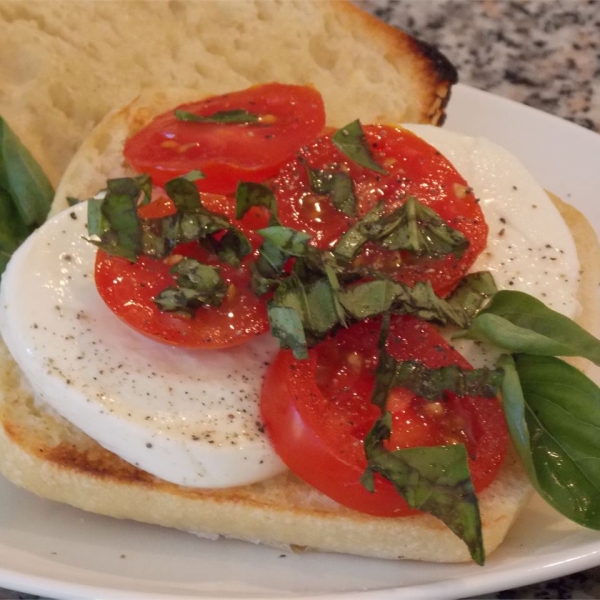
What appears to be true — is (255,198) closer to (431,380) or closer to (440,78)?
(431,380)

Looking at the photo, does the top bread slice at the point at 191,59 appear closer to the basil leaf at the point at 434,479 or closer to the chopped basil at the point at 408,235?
the chopped basil at the point at 408,235

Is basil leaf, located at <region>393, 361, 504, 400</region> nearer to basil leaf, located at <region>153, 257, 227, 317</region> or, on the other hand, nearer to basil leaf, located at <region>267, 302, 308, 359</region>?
basil leaf, located at <region>267, 302, 308, 359</region>

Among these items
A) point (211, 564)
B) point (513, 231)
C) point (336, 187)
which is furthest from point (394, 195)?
point (211, 564)

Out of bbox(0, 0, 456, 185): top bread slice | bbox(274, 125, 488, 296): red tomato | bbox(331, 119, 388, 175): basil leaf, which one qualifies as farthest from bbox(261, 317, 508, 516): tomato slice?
bbox(0, 0, 456, 185): top bread slice

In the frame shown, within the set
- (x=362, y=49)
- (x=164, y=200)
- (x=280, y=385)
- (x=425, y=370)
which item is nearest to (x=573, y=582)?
(x=425, y=370)

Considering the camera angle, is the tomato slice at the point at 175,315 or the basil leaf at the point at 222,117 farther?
the basil leaf at the point at 222,117

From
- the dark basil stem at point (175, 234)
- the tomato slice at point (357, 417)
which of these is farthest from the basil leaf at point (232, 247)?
the tomato slice at point (357, 417)
